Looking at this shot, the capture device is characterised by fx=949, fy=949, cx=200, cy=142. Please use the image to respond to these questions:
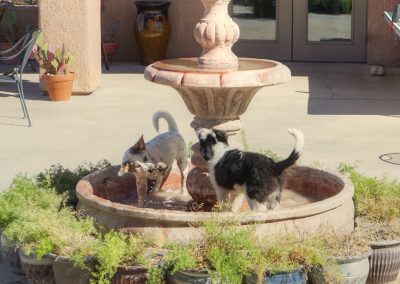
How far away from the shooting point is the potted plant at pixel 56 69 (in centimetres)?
1226

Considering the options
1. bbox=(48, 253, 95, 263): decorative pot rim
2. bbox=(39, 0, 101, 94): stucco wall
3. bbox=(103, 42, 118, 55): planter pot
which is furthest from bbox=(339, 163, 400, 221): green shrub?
bbox=(103, 42, 118, 55): planter pot

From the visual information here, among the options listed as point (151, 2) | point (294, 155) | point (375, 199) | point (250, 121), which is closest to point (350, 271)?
point (294, 155)

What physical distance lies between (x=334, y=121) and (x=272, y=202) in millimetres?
5179

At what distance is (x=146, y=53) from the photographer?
15.6 metres

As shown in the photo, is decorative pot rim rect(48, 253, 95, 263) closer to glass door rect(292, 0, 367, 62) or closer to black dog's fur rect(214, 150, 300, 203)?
black dog's fur rect(214, 150, 300, 203)

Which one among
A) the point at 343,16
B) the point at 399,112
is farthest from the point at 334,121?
the point at 343,16

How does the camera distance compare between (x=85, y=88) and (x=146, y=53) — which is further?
(x=146, y=53)

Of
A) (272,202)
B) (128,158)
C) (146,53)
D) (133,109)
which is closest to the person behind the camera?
(272,202)

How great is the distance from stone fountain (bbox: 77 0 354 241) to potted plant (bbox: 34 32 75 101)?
5.22 meters

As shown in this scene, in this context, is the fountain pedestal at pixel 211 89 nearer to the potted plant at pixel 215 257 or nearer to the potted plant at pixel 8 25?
the potted plant at pixel 215 257

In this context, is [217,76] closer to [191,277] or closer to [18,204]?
[191,277]

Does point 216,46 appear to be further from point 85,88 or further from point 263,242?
point 85,88

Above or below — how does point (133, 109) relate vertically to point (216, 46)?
below

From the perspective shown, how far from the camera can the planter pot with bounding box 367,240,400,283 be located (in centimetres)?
580
